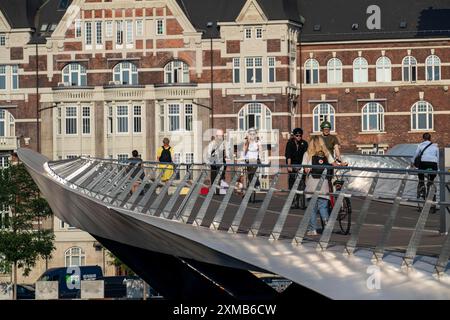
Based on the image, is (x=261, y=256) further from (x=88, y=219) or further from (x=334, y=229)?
(x=88, y=219)

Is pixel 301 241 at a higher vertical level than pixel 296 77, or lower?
lower

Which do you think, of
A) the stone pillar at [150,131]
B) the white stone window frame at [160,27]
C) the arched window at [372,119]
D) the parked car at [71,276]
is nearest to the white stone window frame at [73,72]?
the stone pillar at [150,131]

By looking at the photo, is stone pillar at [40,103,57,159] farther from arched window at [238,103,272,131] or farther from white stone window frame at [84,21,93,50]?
arched window at [238,103,272,131]

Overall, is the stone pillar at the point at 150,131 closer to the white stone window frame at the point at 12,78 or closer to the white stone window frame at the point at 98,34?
the white stone window frame at the point at 98,34

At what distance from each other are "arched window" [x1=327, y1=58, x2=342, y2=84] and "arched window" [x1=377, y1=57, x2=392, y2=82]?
2176mm

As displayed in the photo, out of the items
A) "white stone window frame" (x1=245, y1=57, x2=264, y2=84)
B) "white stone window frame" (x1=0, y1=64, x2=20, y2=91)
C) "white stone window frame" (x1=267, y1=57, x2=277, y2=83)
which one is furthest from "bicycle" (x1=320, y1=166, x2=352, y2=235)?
"white stone window frame" (x1=0, y1=64, x2=20, y2=91)

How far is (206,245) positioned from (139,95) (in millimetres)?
77667

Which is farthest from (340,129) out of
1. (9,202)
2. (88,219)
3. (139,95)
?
(88,219)

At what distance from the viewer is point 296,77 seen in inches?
3880

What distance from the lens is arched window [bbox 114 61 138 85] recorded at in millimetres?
99000

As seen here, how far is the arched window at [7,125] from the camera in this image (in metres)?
99.2

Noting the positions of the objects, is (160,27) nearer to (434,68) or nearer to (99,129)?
(99,129)

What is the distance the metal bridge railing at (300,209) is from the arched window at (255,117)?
220ft

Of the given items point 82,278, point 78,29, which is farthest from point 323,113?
point 82,278
